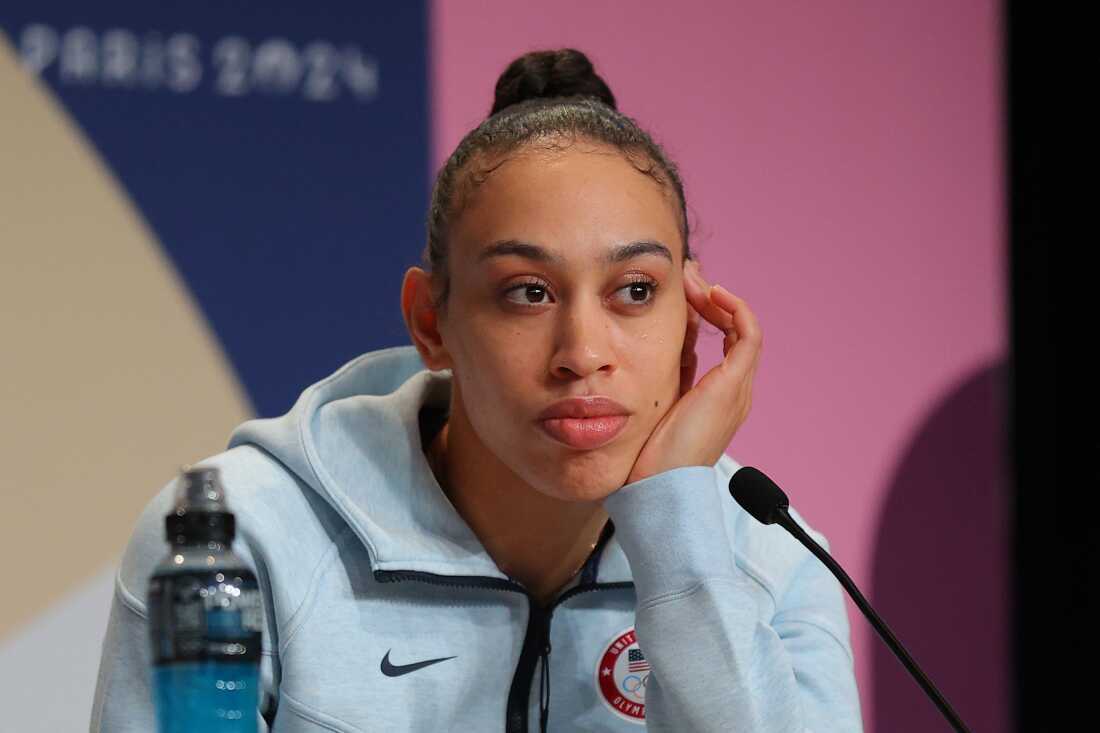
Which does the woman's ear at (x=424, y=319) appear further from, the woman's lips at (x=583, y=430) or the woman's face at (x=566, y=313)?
the woman's lips at (x=583, y=430)

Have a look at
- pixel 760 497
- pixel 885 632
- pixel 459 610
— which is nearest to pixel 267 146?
pixel 459 610

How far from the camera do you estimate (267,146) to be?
2135 mm

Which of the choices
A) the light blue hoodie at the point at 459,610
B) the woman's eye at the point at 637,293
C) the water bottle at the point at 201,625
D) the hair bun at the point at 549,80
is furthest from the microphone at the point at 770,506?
the hair bun at the point at 549,80

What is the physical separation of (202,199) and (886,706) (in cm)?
138

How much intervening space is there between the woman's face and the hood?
9cm

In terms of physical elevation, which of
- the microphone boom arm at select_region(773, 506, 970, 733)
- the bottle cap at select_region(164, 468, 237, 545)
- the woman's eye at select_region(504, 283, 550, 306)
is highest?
the woman's eye at select_region(504, 283, 550, 306)

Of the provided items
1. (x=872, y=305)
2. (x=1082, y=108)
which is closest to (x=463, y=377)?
(x=1082, y=108)

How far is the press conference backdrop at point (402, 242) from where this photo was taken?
2.00 meters

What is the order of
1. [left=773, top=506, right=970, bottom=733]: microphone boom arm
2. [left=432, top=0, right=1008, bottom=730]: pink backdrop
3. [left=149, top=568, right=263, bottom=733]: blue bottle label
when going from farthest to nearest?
[left=432, top=0, right=1008, bottom=730]: pink backdrop, [left=773, top=506, right=970, bottom=733]: microphone boom arm, [left=149, top=568, right=263, bottom=733]: blue bottle label

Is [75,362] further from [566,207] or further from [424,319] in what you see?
[566,207]

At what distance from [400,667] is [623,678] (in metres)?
0.24

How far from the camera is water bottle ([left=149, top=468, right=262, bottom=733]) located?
856 millimetres

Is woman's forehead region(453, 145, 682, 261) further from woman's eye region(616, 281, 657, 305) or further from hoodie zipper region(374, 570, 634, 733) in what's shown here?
hoodie zipper region(374, 570, 634, 733)

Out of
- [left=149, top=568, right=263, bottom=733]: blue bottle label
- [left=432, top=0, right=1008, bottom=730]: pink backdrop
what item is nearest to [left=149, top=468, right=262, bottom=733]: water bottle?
[left=149, top=568, right=263, bottom=733]: blue bottle label
